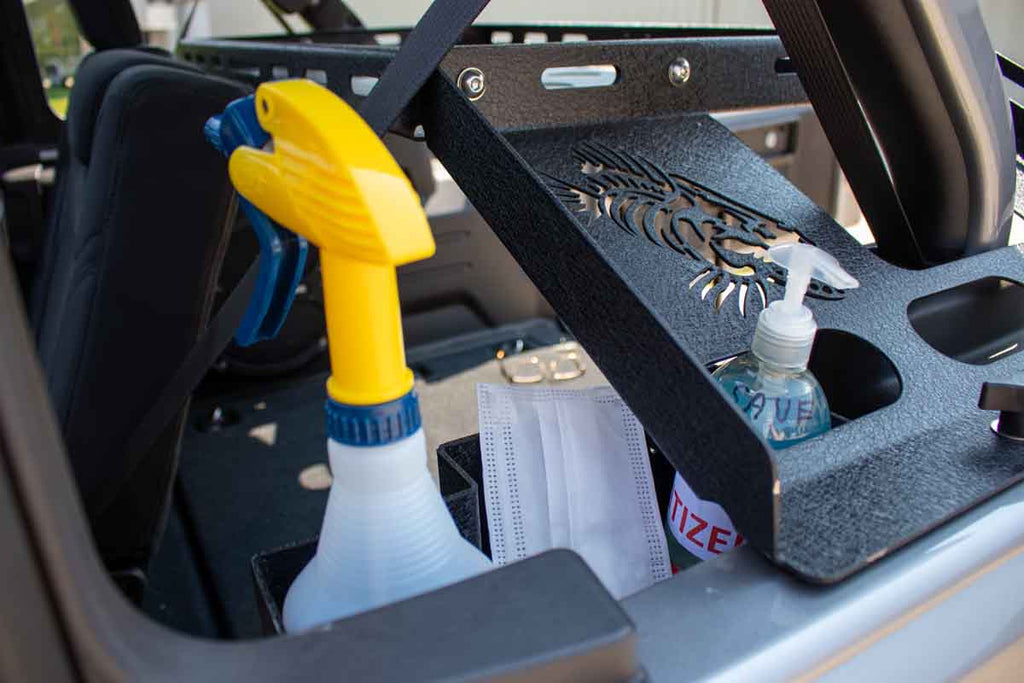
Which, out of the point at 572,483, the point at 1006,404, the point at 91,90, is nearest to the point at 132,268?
the point at 91,90

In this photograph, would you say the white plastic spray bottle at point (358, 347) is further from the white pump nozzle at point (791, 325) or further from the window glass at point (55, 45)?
the window glass at point (55, 45)

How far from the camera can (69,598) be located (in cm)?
29

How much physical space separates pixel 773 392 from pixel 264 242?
1.07 ft

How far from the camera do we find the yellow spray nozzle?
1.04 ft

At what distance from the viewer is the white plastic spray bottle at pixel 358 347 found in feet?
1.05

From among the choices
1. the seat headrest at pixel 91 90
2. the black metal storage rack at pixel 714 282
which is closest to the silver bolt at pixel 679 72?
the black metal storage rack at pixel 714 282

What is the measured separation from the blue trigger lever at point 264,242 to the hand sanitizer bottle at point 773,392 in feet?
0.86

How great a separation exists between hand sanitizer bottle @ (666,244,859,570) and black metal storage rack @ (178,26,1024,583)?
0.09 ft

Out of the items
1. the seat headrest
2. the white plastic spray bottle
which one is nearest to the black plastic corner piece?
the white plastic spray bottle

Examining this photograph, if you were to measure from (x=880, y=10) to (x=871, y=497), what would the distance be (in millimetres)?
336

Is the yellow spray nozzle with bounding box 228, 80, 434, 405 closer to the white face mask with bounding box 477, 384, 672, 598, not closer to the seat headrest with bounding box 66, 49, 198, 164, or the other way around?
the white face mask with bounding box 477, 384, 672, 598

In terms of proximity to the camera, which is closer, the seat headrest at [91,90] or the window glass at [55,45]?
the seat headrest at [91,90]

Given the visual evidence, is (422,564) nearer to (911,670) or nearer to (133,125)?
(911,670)

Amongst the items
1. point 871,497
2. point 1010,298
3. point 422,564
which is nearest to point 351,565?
point 422,564
